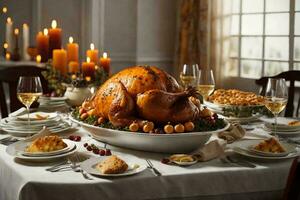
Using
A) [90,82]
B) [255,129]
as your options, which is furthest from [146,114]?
[90,82]

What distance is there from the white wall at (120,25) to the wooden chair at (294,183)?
3.67m

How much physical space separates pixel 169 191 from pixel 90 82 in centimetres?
121

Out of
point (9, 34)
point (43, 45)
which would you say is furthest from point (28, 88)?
point (9, 34)

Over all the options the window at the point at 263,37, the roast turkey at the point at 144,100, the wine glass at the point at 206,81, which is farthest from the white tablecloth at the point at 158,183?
the window at the point at 263,37

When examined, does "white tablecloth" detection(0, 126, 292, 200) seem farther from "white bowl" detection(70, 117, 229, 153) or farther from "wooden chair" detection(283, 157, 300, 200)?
"wooden chair" detection(283, 157, 300, 200)

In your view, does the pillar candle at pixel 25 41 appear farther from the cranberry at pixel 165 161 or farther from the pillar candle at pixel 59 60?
the cranberry at pixel 165 161

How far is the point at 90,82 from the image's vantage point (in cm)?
232

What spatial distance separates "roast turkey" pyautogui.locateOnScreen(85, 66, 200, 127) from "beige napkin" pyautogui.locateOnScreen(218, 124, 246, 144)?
0.14 metres

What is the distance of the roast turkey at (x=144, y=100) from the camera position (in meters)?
1.42

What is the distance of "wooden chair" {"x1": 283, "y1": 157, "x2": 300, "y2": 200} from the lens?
958mm

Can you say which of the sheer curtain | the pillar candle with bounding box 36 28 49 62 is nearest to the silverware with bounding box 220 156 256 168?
the pillar candle with bounding box 36 28 49 62

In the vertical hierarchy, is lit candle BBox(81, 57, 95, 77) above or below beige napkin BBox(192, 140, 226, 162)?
above

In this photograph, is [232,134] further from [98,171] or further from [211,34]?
[211,34]

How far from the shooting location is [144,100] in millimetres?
1434
